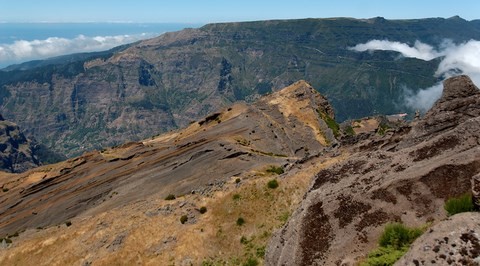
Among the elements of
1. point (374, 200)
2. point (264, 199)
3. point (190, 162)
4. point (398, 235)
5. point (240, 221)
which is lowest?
point (190, 162)

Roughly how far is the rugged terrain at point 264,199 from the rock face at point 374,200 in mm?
56

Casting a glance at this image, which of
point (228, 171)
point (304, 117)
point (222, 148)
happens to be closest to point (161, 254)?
point (228, 171)

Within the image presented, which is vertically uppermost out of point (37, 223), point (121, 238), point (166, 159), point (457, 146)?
point (457, 146)

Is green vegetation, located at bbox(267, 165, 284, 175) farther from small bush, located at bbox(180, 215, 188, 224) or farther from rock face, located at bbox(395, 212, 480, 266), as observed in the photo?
rock face, located at bbox(395, 212, 480, 266)

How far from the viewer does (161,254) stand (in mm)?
39875

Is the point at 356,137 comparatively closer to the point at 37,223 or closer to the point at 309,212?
the point at 309,212

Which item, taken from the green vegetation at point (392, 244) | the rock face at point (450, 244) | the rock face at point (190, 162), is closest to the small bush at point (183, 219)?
the rock face at point (190, 162)

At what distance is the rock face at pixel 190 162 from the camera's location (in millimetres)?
83188

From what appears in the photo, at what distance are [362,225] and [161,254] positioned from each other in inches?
925

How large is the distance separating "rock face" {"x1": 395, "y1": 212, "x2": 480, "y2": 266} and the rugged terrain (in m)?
0.35

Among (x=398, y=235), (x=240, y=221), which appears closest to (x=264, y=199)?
(x=240, y=221)

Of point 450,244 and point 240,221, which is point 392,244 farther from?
point 240,221

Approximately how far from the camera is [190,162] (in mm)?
91375

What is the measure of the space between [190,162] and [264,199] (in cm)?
4960
